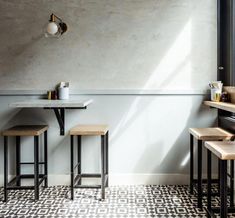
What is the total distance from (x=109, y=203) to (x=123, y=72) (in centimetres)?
145

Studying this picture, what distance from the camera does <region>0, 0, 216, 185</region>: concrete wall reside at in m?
3.77

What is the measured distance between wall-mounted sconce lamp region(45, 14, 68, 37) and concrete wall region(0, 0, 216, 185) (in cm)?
7

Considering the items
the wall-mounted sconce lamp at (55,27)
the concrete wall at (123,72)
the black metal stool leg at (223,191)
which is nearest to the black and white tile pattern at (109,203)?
the concrete wall at (123,72)

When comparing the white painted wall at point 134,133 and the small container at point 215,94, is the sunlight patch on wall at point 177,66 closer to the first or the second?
the white painted wall at point 134,133

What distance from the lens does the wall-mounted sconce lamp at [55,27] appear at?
135 inches

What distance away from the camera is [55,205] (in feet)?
10.6

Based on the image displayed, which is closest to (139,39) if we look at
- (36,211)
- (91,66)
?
(91,66)

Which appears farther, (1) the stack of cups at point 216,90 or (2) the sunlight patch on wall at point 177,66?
(2) the sunlight patch on wall at point 177,66

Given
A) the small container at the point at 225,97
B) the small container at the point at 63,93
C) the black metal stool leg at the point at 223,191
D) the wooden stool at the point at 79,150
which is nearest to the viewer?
the black metal stool leg at the point at 223,191

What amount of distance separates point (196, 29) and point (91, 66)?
4.12 ft

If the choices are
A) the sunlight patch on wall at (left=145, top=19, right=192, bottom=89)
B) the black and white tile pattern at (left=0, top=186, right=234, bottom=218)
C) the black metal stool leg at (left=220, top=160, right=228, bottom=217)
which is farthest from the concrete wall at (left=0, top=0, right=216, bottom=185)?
the black metal stool leg at (left=220, top=160, right=228, bottom=217)

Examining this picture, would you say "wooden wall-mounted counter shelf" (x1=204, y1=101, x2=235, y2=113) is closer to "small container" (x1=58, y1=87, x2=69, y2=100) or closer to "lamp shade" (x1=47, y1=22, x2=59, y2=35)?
"small container" (x1=58, y1=87, x2=69, y2=100)

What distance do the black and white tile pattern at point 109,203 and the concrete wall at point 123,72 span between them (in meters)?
0.26

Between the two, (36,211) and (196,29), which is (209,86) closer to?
(196,29)
